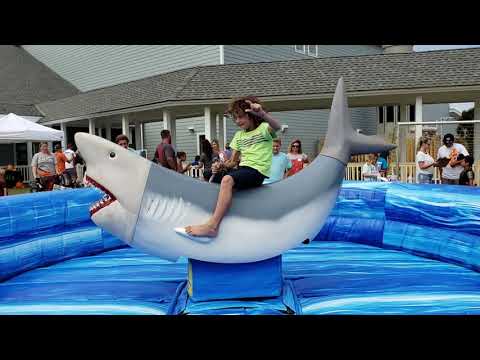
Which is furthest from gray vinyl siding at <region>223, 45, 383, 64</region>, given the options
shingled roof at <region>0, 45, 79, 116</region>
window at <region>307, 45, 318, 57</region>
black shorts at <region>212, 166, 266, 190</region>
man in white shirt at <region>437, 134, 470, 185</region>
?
black shorts at <region>212, 166, 266, 190</region>

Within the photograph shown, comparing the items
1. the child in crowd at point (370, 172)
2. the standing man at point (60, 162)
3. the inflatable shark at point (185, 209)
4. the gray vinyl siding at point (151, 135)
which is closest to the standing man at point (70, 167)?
the standing man at point (60, 162)

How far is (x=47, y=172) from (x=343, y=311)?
25.5ft

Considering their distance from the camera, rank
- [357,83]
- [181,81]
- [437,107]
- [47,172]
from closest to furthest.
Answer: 1. [47,172]
2. [357,83]
3. [181,81]
4. [437,107]

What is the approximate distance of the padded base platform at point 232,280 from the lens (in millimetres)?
3625

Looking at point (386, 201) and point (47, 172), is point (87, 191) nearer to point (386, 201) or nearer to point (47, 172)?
point (386, 201)

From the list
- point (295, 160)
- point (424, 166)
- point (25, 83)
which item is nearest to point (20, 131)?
point (295, 160)

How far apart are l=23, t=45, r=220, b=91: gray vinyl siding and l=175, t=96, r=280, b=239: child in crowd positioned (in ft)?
42.7

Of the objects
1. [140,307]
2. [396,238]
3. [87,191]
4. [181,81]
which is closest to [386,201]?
[396,238]

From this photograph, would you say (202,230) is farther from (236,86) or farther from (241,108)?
(236,86)

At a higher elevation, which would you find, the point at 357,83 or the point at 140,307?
the point at 357,83

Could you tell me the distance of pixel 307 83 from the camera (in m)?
13.3

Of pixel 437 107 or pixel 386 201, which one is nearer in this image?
pixel 386 201

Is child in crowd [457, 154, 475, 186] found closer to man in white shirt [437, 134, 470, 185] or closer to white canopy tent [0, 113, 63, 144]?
man in white shirt [437, 134, 470, 185]

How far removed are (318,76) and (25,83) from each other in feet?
51.8
